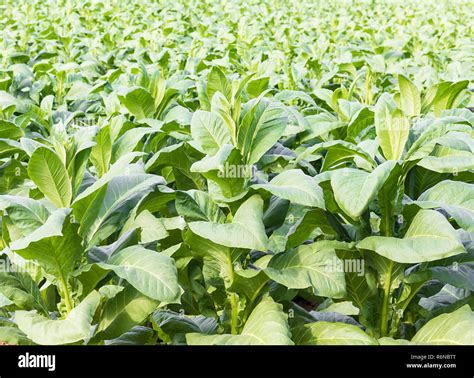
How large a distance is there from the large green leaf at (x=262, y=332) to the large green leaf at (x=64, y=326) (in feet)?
1.32

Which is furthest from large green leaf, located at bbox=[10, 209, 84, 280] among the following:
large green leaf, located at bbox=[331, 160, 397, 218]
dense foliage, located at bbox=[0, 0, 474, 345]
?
large green leaf, located at bbox=[331, 160, 397, 218]

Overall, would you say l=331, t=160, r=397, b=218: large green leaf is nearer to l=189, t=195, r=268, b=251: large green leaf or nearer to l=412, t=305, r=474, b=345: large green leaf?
l=189, t=195, r=268, b=251: large green leaf

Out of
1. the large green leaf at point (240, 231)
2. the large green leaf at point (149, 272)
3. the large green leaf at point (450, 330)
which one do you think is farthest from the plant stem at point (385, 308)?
the large green leaf at point (149, 272)

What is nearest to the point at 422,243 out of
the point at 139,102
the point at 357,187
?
the point at 357,187

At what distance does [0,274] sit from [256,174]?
101 centimetres

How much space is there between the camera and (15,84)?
4.74 m

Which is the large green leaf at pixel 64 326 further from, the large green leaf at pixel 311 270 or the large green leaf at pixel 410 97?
the large green leaf at pixel 410 97

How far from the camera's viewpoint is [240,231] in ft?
7.22

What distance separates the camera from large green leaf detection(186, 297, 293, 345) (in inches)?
85.4

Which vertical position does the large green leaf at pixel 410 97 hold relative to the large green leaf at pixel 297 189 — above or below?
above

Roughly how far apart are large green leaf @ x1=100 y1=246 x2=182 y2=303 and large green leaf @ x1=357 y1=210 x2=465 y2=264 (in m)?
0.63

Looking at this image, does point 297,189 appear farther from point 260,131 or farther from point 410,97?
point 410,97

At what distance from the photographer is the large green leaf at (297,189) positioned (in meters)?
2.23

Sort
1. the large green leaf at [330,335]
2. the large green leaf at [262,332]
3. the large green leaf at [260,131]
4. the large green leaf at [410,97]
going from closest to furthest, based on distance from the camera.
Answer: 1. the large green leaf at [262,332]
2. the large green leaf at [330,335]
3. the large green leaf at [260,131]
4. the large green leaf at [410,97]
